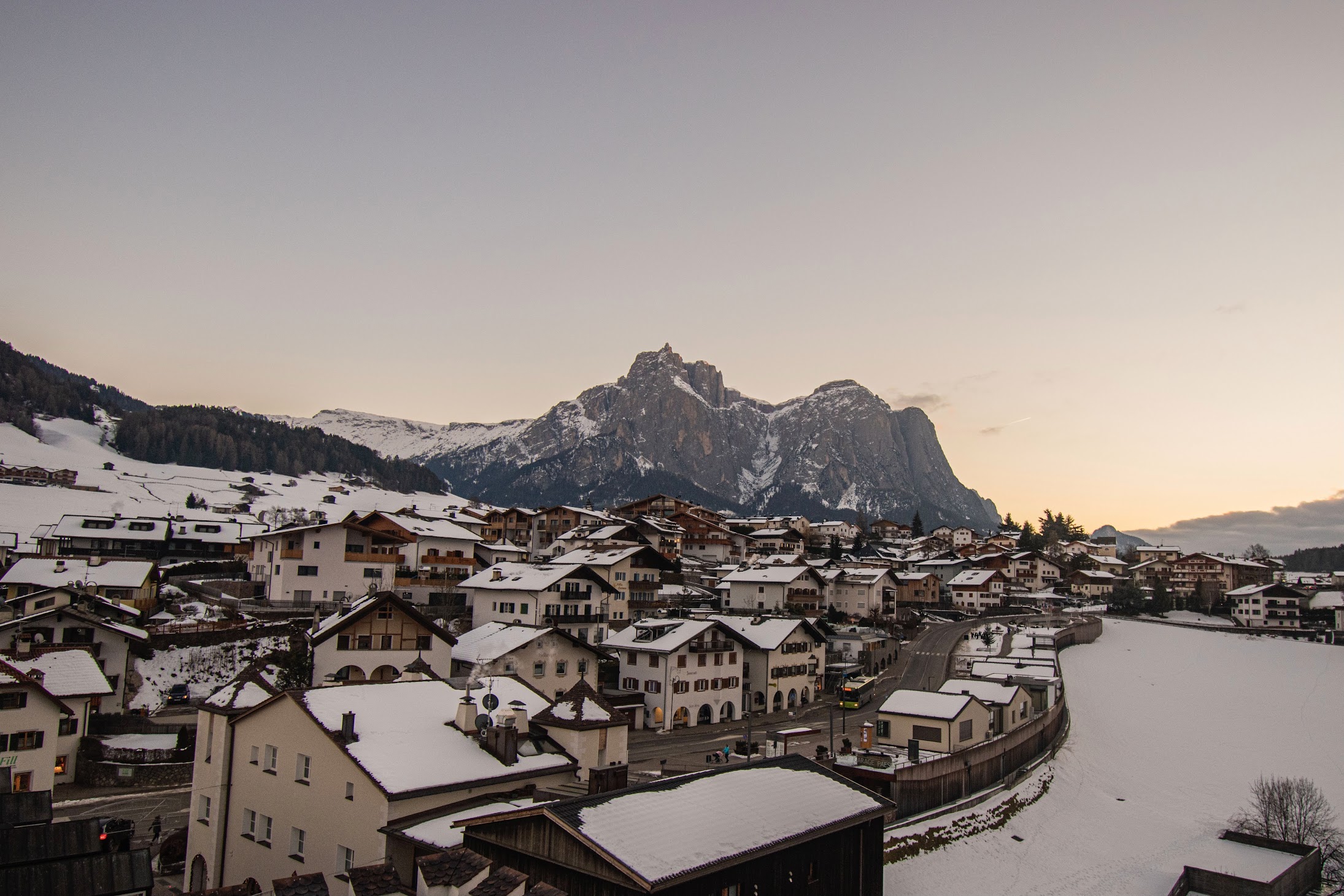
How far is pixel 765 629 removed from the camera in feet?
221

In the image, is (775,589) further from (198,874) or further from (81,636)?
(198,874)

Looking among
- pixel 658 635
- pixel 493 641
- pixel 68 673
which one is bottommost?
pixel 68 673

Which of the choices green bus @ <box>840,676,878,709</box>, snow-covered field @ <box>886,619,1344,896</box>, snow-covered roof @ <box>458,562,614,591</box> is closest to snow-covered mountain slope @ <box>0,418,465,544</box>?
snow-covered roof @ <box>458,562,614,591</box>

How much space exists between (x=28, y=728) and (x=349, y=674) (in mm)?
13867

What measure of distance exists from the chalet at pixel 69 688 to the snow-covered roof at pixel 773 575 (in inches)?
2385

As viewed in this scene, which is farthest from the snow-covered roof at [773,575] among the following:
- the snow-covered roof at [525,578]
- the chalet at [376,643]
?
the chalet at [376,643]

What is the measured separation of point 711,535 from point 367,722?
122561 millimetres

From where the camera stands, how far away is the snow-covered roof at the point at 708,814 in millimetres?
17609

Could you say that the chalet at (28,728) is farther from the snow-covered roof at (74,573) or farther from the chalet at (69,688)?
the snow-covered roof at (74,573)

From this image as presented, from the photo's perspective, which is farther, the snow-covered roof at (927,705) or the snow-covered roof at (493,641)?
the snow-covered roof at (493,641)

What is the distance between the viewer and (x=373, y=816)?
21250 millimetres

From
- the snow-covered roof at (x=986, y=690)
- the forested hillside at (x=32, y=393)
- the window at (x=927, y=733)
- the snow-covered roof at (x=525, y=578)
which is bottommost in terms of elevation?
the window at (x=927, y=733)

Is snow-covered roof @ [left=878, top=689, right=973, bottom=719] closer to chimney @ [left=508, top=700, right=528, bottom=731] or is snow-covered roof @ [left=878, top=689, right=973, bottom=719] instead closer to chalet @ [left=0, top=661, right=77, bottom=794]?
chimney @ [left=508, top=700, right=528, bottom=731]

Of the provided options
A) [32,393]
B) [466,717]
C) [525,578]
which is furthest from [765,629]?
[32,393]
